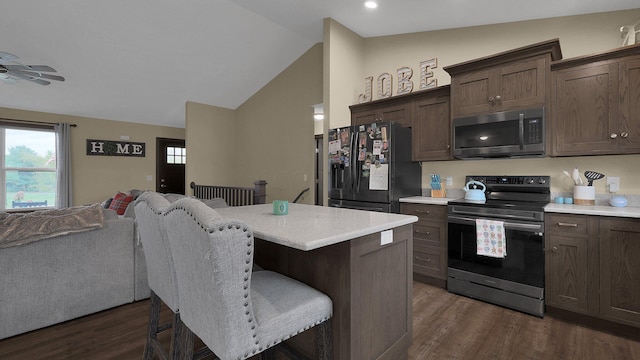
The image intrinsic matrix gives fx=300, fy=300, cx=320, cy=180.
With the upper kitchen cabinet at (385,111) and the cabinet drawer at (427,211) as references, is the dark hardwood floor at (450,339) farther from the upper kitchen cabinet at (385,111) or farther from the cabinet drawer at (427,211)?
the upper kitchen cabinet at (385,111)

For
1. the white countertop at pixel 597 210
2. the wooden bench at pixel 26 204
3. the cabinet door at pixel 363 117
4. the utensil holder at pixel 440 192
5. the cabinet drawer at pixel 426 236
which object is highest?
the cabinet door at pixel 363 117

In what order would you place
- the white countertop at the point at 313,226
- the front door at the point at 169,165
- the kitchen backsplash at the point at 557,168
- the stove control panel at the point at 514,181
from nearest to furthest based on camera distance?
the white countertop at the point at 313,226 → the kitchen backsplash at the point at 557,168 → the stove control panel at the point at 514,181 → the front door at the point at 169,165

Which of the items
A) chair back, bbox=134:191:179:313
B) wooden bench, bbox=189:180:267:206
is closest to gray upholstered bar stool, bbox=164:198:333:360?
chair back, bbox=134:191:179:313

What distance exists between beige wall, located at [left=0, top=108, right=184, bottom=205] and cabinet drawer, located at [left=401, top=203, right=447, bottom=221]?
20.2ft

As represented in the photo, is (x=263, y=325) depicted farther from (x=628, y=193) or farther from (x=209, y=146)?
(x=209, y=146)

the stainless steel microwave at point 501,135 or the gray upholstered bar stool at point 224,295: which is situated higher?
the stainless steel microwave at point 501,135

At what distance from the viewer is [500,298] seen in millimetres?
2604

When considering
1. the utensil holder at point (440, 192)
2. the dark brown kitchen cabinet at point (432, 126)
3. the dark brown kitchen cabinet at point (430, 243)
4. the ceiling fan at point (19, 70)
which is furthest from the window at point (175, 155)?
the utensil holder at point (440, 192)

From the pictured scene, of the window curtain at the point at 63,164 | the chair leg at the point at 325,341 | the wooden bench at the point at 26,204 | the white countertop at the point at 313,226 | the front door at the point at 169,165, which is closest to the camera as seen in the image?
the white countertop at the point at 313,226

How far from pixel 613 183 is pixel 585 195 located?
26 centimetres

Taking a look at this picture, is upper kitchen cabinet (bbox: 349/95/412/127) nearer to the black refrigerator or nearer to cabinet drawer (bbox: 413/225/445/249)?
the black refrigerator

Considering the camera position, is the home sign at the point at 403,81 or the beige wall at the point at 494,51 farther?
the home sign at the point at 403,81

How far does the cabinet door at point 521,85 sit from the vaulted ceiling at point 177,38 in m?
0.68

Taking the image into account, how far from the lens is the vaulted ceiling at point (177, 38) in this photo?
340 cm
